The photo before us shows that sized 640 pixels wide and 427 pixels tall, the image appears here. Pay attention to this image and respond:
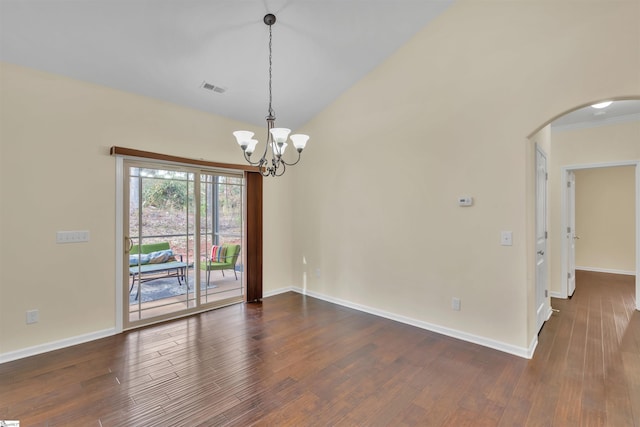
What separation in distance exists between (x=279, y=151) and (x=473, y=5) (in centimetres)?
264

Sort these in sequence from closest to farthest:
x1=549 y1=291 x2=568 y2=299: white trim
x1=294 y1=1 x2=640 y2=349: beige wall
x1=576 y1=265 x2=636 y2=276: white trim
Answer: x1=294 y1=1 x2=640 y2=349: beige wall → x1=549 y1=291 x2=568 y2=299: white trim → x1=576 y1=265 x2=636 y2=276: white trim

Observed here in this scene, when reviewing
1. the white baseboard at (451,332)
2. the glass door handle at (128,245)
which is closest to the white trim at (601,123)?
the white baseboard at (451,332)

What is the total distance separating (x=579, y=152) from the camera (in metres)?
4.79

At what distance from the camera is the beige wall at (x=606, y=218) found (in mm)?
6629

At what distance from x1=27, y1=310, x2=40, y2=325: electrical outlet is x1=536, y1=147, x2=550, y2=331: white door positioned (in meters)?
5.42

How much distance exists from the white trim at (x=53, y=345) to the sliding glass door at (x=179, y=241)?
26cm

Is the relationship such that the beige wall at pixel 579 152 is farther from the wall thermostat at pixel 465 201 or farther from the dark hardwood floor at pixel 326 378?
the wall thermostat at pixel 465 201

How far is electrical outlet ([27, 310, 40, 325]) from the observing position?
2951 mm

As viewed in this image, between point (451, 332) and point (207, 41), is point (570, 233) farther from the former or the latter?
point (207, 41)

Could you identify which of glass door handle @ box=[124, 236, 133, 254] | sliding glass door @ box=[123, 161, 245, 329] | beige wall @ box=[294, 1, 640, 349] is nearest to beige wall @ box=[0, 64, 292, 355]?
glass door handle @ box=[124, 236, 133, 254]

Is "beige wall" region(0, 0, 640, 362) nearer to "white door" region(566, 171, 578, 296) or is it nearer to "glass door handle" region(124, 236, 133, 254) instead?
"glass door handle" region(124, 236, 133, 254)

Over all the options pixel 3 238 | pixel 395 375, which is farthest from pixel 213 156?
pixel 395 375

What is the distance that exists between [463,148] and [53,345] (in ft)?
16.2

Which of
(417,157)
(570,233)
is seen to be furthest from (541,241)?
(570,233)
